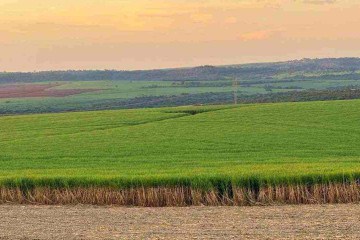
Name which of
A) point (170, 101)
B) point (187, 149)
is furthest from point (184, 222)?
point (170, 101)

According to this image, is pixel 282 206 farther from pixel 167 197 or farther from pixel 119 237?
pixel 119 237

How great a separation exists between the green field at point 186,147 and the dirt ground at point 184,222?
2.20 metres

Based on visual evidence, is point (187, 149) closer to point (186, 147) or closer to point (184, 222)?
point (186, 147)

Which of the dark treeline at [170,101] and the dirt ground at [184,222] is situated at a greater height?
the dark treeline at [170,101]

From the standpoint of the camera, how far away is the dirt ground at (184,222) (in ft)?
54.7

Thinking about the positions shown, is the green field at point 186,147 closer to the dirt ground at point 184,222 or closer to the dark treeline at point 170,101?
the dirt ground at point 184,222

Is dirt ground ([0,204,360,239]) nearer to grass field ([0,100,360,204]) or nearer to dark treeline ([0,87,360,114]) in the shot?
grass field ([0,100,360,204])

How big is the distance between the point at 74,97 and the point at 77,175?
10777 centimetres

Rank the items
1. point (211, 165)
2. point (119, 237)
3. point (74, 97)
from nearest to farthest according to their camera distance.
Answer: point (119, 237), point (211, 165), point (74, 97)

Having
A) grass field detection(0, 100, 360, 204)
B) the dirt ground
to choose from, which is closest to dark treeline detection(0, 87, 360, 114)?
grass field detection(0, 100, 360, 204)

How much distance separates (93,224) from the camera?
18828 mm

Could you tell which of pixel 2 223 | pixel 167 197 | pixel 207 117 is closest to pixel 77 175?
pixel 167 197

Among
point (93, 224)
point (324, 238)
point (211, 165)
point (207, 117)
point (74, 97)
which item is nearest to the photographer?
point (324, 238)

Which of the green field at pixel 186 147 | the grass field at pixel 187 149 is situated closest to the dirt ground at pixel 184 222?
the grass field at pixel 187 149
